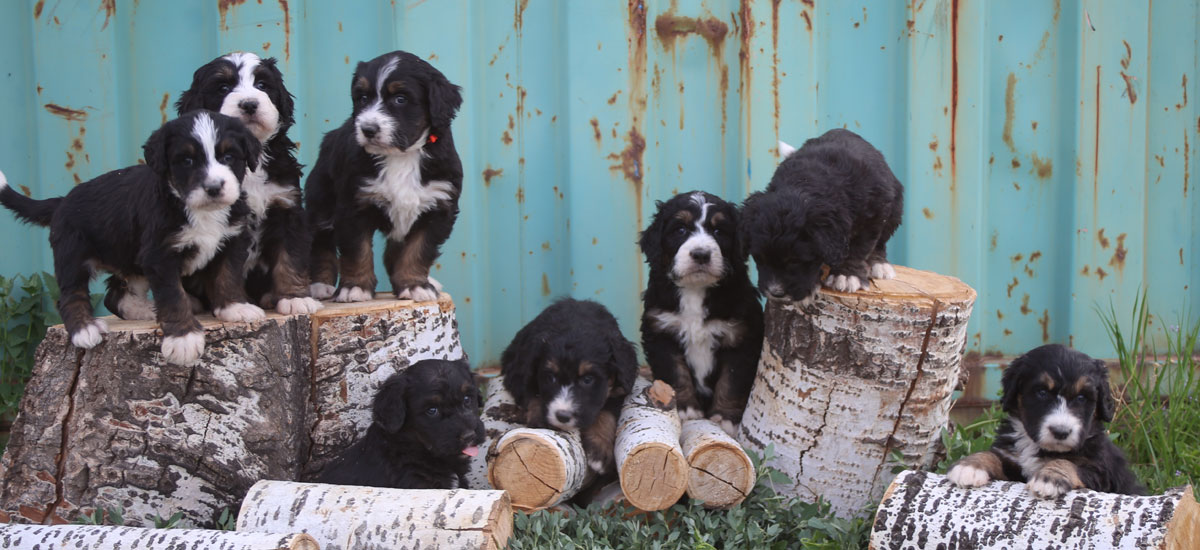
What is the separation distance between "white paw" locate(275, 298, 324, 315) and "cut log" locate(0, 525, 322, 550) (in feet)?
4.03

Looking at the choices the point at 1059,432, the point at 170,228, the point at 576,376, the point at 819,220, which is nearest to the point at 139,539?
the point at 170,228

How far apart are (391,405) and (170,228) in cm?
112

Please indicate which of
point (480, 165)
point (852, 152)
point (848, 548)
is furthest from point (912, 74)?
point (848, 548)

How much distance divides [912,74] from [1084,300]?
5.73 feet

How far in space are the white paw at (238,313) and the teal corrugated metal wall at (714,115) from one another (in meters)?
1.75

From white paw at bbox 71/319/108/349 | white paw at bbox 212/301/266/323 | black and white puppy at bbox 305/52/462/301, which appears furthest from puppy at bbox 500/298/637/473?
white paw at bbox 71/319/108/349

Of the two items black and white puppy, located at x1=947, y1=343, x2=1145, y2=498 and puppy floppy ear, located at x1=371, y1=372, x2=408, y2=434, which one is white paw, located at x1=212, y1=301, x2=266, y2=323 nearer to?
puppy floppy ear, located at x1=371, y1=372, x2=408, y2=434

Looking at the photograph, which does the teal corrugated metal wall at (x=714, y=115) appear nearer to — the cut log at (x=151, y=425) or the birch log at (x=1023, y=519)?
the cut log at (x=151, y=425)

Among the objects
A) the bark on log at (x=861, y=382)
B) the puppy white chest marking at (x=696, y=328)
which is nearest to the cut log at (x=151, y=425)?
the puppy white chest marking at (x=696, y=328)

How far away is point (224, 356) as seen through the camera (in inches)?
149

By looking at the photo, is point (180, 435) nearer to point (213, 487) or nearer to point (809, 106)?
point (213, 487)

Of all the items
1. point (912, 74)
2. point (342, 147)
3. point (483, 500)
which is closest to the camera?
point (483, 500)

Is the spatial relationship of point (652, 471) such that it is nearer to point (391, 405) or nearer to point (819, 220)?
point (391, 405)

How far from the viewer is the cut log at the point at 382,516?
→ 3143 mm
